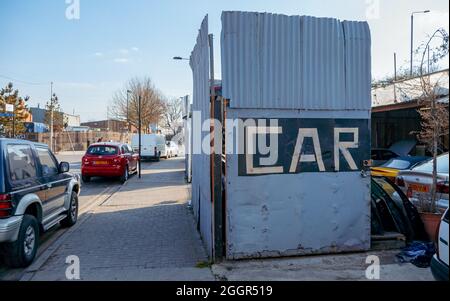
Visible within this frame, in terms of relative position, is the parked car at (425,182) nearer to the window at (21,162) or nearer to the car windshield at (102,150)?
the window at (21,162)

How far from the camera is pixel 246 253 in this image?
201 inches

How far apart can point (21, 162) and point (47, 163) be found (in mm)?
1177

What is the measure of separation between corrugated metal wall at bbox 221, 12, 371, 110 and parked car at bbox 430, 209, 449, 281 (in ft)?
7.72

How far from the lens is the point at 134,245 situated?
6.07 m

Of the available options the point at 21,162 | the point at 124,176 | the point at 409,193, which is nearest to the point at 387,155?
the point at 409,193

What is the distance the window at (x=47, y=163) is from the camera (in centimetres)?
621

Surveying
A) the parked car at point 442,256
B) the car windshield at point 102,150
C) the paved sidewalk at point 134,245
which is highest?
the car windshield at point 102,150

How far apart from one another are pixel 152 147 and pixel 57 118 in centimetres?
2636

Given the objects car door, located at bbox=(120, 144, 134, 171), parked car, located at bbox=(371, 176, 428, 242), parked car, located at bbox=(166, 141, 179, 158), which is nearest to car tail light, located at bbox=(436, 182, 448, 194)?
parked car, located at bbox=(371, 176, 428, 242)

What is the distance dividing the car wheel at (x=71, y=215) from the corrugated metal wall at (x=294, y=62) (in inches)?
178

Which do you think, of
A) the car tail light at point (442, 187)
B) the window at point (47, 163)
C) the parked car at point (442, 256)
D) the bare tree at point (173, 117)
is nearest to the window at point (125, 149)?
the window at point (47, 163)

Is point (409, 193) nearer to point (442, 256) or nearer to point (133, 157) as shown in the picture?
point (442, 256)

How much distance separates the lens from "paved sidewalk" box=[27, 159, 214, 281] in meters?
4.80
